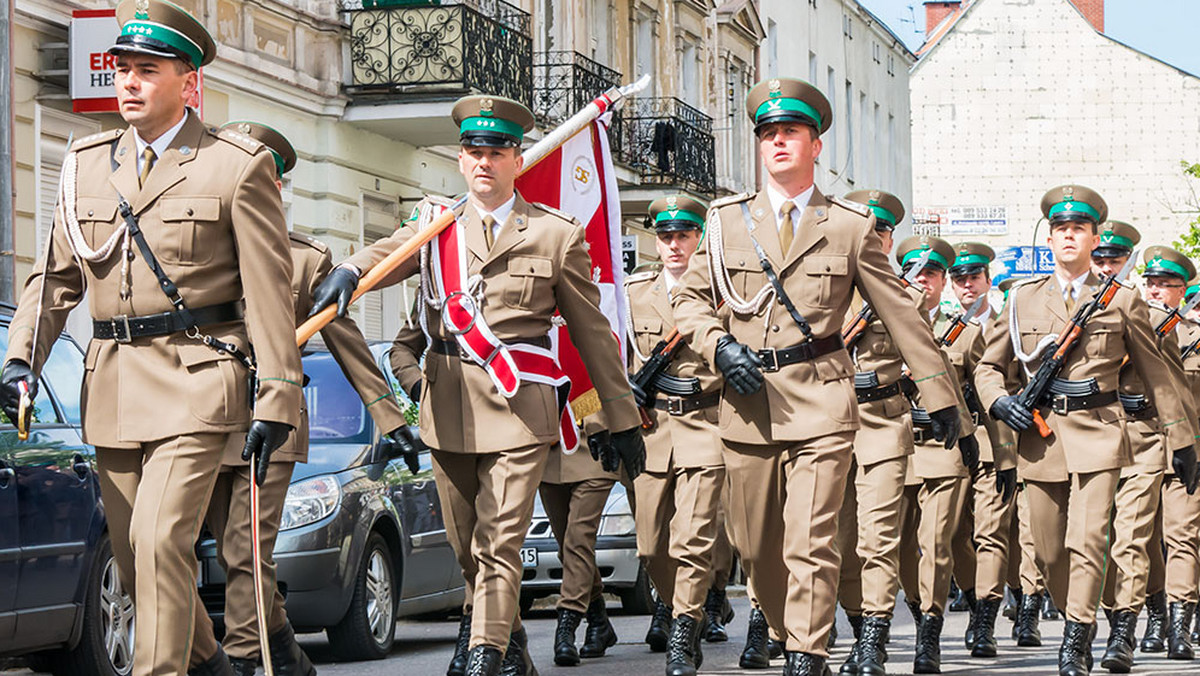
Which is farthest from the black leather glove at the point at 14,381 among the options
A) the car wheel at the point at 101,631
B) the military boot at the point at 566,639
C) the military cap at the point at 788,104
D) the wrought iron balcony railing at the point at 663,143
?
the wrought iron balcony railing at the point at 663,143

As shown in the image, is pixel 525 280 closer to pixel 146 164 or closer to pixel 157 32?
pixel 146 164

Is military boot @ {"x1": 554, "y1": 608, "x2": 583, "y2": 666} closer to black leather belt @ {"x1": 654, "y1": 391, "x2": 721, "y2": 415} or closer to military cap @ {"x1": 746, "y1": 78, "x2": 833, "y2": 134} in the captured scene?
black leather belt @ {"x1": 654, "y1": 391, "x2": 721, "y2": 415}

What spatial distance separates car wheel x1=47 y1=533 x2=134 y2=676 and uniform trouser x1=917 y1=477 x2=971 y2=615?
13.2ft

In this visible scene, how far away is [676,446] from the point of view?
11289 millimetres

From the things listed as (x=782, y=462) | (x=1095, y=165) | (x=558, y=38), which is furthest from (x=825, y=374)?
(x=1095, y=165)

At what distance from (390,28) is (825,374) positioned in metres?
16.2

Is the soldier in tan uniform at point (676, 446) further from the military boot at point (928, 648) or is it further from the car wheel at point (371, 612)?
the car wheel at point (371, 612)

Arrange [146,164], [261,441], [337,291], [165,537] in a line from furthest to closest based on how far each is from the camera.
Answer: [337,291]
[146,164]
[261,441]
[165,537]

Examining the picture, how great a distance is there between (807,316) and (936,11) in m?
78.9

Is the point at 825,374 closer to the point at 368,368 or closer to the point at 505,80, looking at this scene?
the point at 368,368

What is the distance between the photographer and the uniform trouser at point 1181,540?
12.7 metres

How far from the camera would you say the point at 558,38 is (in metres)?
30.2

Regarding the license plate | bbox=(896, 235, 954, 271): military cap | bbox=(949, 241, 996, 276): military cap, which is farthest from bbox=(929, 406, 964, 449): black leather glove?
the license plate

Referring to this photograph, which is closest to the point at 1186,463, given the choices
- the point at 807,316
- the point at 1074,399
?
the point at 1074,399
